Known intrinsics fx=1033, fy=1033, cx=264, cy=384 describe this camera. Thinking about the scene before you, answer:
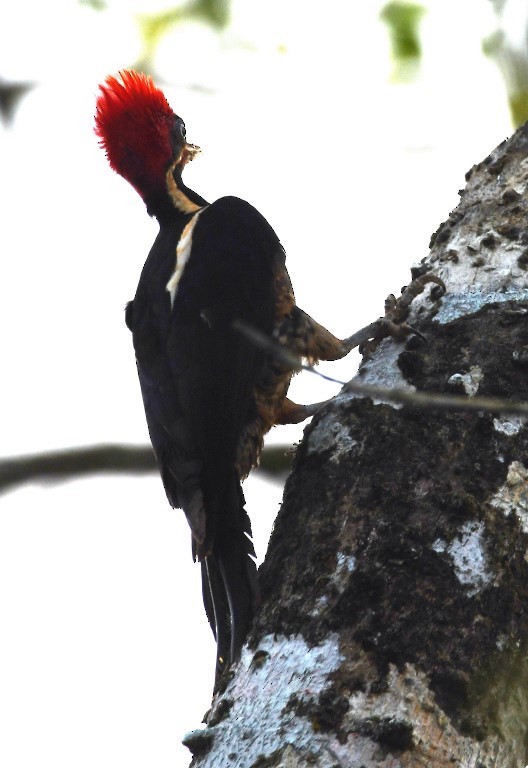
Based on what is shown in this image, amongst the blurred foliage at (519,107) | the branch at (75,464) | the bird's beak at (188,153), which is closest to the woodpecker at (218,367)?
the branch at (75,464)

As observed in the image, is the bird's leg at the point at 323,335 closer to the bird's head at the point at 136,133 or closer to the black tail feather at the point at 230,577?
the black tail feather at the point at 230,577

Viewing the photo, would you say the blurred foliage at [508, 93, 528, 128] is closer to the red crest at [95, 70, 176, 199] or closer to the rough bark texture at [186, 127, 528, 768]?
the rough bark texture at [186, 127, 528, 768]

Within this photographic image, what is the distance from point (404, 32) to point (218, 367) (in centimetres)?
122

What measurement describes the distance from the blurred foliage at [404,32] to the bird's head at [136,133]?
124cm

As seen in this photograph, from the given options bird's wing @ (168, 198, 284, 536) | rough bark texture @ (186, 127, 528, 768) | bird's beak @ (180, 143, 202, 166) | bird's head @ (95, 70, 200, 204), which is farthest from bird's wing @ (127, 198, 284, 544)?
bird's beak @ (180, 143, 202, 166)

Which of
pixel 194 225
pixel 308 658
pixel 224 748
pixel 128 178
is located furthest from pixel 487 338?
pixel 128 178

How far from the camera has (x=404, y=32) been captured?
10.5ft

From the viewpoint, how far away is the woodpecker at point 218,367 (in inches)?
101

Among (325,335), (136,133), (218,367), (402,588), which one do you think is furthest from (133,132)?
(402,588)

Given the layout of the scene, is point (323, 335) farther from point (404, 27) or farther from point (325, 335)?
point (404, 27)

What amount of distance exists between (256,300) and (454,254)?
71cm

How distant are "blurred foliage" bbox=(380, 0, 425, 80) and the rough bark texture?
1097 millimetres

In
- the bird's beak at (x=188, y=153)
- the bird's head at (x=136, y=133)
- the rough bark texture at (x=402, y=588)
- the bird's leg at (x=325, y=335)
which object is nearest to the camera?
the rough bark texture at (x=402, y=588)

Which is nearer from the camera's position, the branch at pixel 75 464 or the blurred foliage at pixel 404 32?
the branch at pixel 75 464
